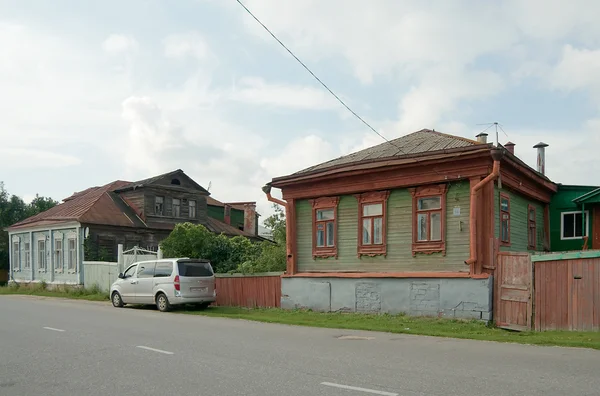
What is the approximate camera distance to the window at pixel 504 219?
17484 mm

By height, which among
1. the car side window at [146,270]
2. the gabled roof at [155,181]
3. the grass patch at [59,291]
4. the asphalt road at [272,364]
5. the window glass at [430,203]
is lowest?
the grass patch at [59,291]

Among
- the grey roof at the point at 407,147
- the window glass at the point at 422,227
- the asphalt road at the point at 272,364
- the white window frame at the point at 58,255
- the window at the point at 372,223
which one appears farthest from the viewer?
the white window frame at the point at 58,255

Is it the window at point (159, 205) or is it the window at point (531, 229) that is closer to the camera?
the window at point (531, 229)

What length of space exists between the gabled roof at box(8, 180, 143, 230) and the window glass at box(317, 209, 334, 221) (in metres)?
18.3

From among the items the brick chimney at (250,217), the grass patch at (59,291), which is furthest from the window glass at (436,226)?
the brick chimney at (250,217)

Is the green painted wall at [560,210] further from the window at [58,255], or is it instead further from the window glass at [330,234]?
the window at [58,255]

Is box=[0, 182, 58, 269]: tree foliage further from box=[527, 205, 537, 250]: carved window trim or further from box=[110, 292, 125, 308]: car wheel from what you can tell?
box=[527, 205, 537, 250]: carved window trim

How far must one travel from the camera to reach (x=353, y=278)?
18984mm

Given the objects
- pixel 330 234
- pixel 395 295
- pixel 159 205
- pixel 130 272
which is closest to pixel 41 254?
pixel 159 205

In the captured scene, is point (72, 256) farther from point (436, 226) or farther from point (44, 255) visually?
point (436, 226)

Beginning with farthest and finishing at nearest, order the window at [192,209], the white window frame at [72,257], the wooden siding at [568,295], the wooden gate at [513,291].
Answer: the window at [192,209], the white window frame at [72,257], the wooden gate at [513,291], the wooden siding at [568,295]

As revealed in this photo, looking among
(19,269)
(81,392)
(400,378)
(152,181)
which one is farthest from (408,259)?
(19,269)

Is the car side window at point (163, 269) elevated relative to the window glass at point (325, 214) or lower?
lower

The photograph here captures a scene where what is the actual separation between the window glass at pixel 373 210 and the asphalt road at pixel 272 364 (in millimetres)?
5557
